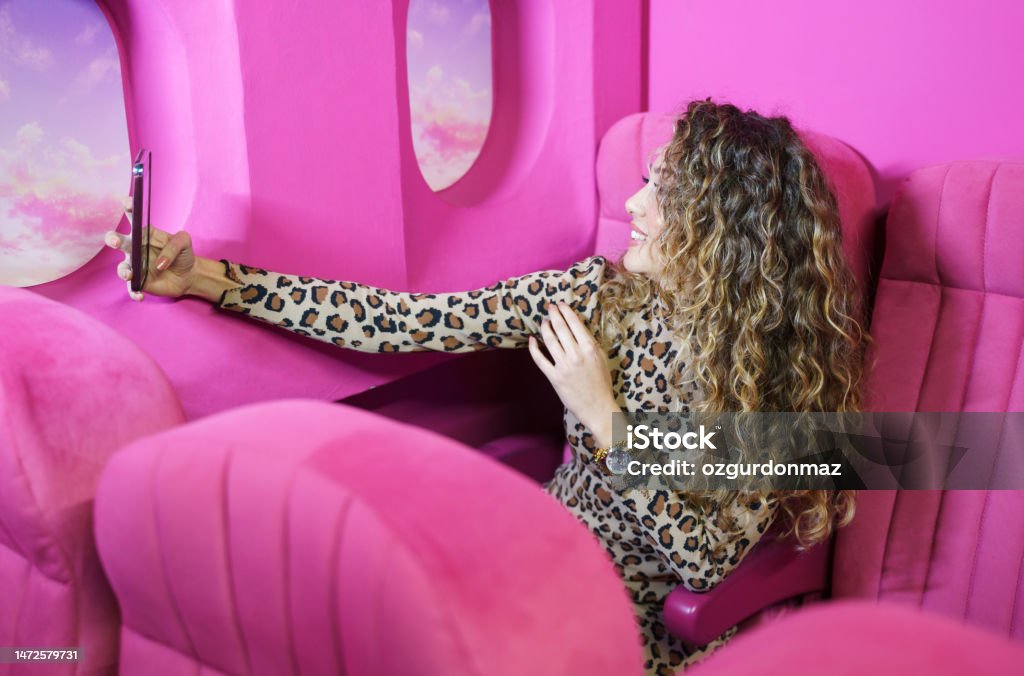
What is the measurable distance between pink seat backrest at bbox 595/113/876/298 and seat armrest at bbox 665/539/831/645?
49cm

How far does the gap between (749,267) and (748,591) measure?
1.61ft

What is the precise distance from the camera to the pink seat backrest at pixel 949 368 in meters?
1.43

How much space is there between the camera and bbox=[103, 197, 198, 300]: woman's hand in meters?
1.20

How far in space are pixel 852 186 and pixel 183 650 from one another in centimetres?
127

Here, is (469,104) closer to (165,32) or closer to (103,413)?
(165,32)

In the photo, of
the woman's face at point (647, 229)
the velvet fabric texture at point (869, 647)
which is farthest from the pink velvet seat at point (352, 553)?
the woman's face at point (647, 229)

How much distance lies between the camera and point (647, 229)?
144 centimetres

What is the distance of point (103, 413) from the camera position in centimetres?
98

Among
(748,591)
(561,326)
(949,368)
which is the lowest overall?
(748,591)

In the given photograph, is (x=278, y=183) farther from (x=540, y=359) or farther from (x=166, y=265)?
(x=540, y=359)

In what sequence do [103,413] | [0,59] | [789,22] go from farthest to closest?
[789,22]
[0,59]
[103,413]

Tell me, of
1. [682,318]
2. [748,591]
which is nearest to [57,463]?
[682,318]

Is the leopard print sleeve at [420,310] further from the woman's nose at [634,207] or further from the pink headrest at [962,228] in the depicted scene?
the pink headrest at [962,228]

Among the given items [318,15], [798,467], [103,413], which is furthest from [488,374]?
[103,413]
